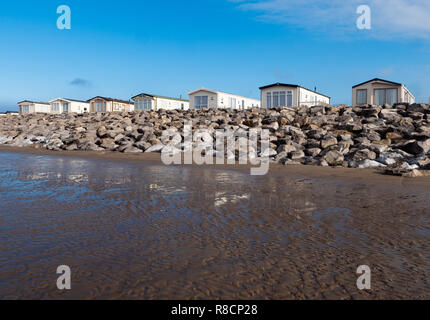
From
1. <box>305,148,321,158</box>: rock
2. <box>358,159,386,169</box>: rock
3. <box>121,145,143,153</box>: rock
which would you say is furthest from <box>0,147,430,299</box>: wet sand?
<box>121,145,143,153</box>: rock

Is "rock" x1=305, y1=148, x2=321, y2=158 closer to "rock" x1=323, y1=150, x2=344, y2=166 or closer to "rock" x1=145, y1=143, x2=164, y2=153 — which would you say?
"rock" x1=323, y1=150, x2=344, y2=166

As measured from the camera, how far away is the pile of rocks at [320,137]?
1291cm

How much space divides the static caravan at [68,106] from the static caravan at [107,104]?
8.82 feet

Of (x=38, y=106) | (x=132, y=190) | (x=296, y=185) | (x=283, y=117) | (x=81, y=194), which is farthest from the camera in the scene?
(x=38, y=106)

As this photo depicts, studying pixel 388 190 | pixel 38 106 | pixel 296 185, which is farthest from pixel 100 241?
pixel 38 106

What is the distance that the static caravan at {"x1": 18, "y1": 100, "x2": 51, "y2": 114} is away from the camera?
6988 cm

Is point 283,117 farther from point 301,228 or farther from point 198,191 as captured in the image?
point 301,228

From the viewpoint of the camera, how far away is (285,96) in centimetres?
3766

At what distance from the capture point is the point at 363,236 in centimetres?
475

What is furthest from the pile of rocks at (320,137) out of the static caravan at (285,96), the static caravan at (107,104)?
the static caravan at (107,104)

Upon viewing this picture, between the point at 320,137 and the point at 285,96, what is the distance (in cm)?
2247

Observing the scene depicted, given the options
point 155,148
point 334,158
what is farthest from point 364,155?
point 155,148

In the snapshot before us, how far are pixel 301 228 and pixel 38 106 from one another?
2966 inches

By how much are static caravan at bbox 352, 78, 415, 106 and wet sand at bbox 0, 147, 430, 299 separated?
28.2 m
